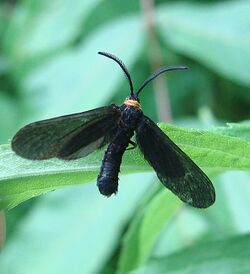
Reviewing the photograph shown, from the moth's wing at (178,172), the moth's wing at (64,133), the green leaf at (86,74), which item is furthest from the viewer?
the green leaf at (86,74)

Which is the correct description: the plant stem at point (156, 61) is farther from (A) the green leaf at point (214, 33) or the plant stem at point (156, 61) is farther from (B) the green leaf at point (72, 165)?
(B) the green leaf at point (72, 165)

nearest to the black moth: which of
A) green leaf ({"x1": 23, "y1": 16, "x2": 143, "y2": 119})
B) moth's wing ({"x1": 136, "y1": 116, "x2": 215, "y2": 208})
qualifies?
moth's wing ({"x1": 136, "y1": 116, "x2": 215, "y2": 208})

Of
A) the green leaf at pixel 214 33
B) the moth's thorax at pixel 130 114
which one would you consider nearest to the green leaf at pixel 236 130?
the moth's thorax at pixel 130 114

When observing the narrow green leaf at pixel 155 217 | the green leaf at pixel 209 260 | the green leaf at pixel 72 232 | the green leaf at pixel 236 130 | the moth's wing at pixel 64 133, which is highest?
the green leaf at pixel 236 130

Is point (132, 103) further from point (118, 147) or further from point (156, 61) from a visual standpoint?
point (156, 61)

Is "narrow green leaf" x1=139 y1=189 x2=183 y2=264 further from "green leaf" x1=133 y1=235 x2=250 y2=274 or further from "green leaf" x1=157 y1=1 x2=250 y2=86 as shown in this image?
"green leaf" x1=157 y1=1 x2=250 y2=86

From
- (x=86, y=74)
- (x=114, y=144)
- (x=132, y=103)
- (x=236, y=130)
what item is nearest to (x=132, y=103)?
(x=132, y=103)
